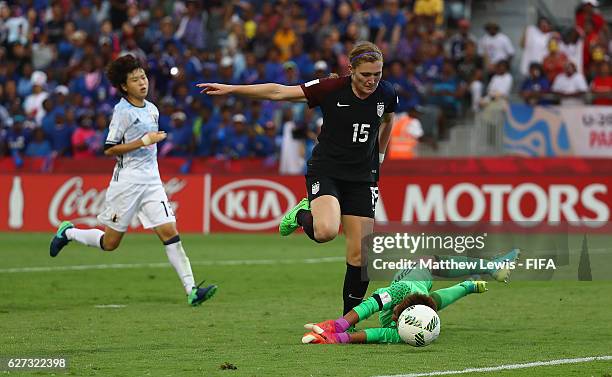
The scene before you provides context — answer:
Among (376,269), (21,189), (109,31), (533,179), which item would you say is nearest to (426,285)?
(376,269)

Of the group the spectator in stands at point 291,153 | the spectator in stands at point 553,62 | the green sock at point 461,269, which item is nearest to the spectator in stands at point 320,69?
the spectator in stands at point 291,153

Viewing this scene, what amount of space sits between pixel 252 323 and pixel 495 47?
15.6m

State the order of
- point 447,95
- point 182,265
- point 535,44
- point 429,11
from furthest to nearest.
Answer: point 429,11
point 535,44
point 447,95
point 182,265

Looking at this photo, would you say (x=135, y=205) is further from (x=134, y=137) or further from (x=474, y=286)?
(x=474, y=286)

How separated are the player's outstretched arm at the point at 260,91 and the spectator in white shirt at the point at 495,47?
53.8ft

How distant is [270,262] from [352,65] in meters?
8.50

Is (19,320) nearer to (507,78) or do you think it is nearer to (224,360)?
(224,360)

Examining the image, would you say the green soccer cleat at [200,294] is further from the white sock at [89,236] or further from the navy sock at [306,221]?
the navy sock at [306,221]

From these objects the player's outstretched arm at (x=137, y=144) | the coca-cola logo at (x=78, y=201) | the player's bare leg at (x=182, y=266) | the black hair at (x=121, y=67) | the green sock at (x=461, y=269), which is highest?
the black hair at (x=121, y=67)

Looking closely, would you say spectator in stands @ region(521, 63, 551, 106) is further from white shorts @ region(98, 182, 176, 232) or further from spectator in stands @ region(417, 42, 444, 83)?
white shorts @ region(98, 182, 176, 232)

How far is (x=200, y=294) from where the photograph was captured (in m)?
12.8

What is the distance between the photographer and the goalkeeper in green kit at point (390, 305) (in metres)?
9.83

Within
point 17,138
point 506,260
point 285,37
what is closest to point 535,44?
point 285,37

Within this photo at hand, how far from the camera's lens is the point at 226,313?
12312 mm
